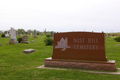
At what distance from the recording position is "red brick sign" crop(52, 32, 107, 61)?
24.6ft

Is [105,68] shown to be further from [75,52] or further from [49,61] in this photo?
[49,61]

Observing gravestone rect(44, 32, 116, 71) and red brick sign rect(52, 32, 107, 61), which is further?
red brick sign rect(52, 32, 107, 61)

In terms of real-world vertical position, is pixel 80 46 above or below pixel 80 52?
above

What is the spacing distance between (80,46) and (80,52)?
31 cm

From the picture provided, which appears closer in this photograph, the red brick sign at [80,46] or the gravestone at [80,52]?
the gravestone at [80,52]

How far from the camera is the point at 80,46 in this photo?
7.80 metres

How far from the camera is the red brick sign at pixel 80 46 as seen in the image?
7496 millimetres

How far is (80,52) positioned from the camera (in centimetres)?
779

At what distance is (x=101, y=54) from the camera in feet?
24.5

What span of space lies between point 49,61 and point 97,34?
2.93 m

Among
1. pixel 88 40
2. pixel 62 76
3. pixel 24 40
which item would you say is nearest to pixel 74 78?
pixel 62 76

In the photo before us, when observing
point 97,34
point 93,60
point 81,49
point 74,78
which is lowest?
point 74,78

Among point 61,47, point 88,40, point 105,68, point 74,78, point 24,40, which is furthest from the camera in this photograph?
point 24,40

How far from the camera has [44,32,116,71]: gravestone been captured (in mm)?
7368
